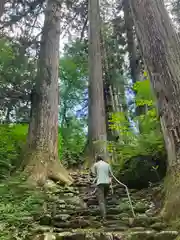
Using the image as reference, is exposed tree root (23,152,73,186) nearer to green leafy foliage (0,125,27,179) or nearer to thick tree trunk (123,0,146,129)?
green leafy foliage (0,125,27,179)

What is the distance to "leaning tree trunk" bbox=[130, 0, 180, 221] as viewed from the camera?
513cm

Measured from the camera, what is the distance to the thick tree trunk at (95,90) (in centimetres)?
1132

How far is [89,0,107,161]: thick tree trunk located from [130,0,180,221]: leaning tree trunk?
14.9 feet

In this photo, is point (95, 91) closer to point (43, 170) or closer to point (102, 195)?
point (43, 170)

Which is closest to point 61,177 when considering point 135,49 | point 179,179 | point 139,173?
point 139,173

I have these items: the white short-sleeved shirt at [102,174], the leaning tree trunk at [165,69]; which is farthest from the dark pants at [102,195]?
the leaning tree trunk at [165,69]

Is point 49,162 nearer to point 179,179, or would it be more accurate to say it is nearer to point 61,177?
point 61,177

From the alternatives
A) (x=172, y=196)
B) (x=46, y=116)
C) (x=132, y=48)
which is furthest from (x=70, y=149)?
(x=172, y=196)

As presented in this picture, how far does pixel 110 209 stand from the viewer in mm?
5926

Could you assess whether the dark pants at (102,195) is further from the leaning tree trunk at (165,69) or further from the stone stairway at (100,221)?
the leaning tree trunk at (165,69)

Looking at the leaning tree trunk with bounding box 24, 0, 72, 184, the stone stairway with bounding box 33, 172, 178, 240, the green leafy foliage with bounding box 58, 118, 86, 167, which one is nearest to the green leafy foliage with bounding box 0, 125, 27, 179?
the leaning tree trunk with bounding box 24, 0, 72, 184

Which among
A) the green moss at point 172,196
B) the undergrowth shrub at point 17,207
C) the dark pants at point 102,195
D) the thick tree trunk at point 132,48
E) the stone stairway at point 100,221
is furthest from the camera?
the thick tree trunk at point 132,48

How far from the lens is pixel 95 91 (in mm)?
12531

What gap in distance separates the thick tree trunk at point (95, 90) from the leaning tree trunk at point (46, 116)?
7.08ft
